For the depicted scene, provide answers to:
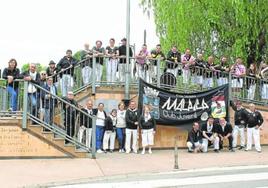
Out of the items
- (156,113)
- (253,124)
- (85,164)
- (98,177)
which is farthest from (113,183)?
(253,124)

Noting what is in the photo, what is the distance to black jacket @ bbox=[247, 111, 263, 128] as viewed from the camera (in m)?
18.1

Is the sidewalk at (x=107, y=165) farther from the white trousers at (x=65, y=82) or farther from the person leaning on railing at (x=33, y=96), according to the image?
the white trousers at (x=65, y=82)

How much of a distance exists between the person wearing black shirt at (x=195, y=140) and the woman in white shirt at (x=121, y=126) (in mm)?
2254

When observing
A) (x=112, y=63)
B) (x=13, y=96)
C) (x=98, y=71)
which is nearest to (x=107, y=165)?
(x=13, y=96)

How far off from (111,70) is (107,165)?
4.60m

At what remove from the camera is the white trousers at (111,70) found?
17781 mm

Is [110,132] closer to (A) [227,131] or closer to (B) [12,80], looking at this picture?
(B) [12,80]

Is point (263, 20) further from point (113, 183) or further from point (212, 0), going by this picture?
point (113, 183)

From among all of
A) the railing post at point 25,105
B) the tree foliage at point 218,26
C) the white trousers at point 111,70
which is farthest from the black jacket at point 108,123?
the tree foliage at point 218,26

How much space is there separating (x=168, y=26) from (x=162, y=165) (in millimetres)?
11797

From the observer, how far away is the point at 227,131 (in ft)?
59.3

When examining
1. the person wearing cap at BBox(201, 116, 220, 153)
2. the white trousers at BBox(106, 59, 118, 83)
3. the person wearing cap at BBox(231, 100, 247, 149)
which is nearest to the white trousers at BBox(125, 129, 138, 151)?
the white trousers at BBox(106, 59, 118, 83)

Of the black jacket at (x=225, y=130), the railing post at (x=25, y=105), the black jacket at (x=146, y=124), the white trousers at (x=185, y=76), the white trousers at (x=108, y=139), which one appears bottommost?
the white trousers at (x=108, y=139)

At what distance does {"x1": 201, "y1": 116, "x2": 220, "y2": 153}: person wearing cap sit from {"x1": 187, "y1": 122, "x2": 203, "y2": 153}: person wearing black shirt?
0.16 m
